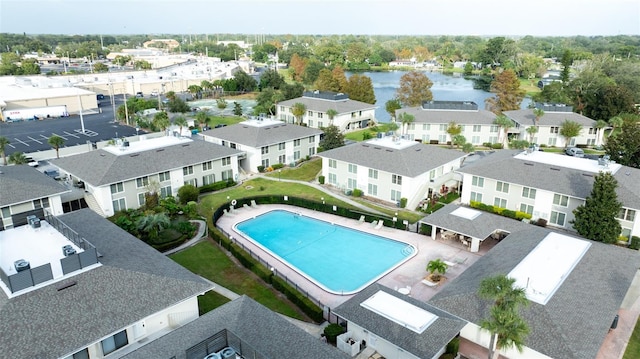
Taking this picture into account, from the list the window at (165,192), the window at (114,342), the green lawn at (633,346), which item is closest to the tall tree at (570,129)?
the green lawn at (633,346)

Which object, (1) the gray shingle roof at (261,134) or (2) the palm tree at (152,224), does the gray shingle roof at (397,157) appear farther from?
(2) the palm tree at (152,224)

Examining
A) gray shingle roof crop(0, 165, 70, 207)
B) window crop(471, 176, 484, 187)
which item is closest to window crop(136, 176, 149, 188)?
gray shingle roof crop(0, 165, 70, 207)

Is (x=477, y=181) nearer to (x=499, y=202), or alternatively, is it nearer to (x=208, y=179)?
(x=499, y=202)

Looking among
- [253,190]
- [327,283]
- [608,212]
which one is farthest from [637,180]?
[253,190]

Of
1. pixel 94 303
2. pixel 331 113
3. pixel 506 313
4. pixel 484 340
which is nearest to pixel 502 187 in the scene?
pixel 484 340

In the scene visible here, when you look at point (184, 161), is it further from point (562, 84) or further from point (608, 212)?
point (562, 84)

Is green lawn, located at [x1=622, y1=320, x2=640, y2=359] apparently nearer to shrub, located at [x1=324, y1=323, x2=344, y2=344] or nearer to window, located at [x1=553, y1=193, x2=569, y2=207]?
window, located at [x1=553, y1=193, x2=569, y2=207]
